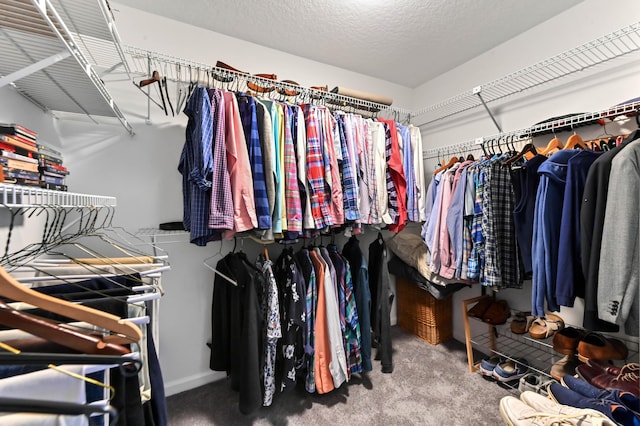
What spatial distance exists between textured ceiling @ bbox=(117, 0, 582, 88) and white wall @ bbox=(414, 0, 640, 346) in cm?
9

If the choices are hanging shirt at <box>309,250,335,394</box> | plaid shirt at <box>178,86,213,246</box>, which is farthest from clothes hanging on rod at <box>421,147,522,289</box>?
plaid shirt at <box>178,86,213,246</box>

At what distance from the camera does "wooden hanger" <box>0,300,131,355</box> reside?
432 millimetres

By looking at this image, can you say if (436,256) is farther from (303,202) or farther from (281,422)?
(281,422)

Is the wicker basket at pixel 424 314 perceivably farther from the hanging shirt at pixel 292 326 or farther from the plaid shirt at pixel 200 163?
the plaid shirt at pixel 200 163

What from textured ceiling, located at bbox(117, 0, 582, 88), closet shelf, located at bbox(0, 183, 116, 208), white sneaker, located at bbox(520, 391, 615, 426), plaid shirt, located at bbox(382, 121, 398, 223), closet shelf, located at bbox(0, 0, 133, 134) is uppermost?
textured ceiling, located at bbox(117, 0, 582, 88)

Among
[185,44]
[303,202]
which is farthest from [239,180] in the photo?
[185,44]

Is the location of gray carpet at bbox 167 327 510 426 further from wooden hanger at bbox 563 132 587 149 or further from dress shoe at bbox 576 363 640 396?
wooden hanger at bbox 563 132 587 149

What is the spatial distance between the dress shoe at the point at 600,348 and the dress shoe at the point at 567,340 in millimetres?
52

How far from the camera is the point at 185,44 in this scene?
1664 millimetres

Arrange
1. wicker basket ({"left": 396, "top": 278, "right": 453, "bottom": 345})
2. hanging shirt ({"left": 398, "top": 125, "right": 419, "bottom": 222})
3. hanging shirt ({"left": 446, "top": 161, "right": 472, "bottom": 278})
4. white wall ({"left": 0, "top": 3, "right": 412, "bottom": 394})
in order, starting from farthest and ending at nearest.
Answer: wicker basket ({"left": 396, "top": 278, "right": 453, "bottom": 345}), hanging shirt ({"left": 398, "top": 125, "right": 419, "bottom": 222}), hanging shirt ({"left": 446, "top": 161, "right": 472, "bottom": 278}), white wall ({"left": 0, "top": 3, "right": 412, "bottom": 394})

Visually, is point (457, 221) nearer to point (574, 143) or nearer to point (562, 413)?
point (574, 143)

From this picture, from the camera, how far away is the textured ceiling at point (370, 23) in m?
1.51

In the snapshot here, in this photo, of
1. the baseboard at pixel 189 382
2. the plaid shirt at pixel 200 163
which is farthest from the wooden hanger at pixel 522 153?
the baseboard at pixel 189 382

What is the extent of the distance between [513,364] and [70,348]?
2.24 m
